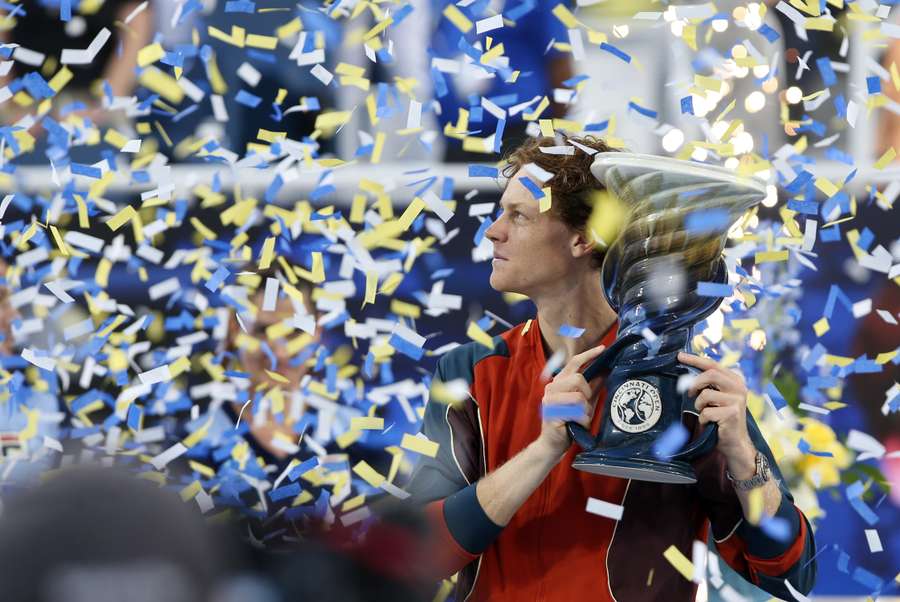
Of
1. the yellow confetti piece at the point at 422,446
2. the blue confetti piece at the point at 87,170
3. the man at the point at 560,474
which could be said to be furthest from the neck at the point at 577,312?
the blue confetti piece at the point at 87,170

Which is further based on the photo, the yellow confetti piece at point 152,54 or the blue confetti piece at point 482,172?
the yellow confetti piece at point 152,54

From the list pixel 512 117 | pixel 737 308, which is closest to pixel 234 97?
pixel 512 117

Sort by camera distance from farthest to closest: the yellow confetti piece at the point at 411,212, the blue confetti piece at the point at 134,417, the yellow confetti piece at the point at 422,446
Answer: the blue confetti piece at the point at 134,417, the yellow confetti piece at the point at 411,212, the yellow confetti piece at the point at 422,446

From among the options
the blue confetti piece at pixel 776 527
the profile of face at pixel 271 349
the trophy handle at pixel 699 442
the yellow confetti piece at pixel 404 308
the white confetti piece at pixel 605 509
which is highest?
the trophy handle at pixel 699 442

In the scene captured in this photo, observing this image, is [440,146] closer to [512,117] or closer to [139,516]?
[512,117]

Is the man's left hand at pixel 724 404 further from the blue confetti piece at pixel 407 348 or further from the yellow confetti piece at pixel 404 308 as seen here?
the yellow confetti piece at pixel 404 308

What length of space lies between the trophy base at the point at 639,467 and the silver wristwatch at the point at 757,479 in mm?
109

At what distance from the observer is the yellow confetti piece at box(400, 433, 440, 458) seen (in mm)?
1749

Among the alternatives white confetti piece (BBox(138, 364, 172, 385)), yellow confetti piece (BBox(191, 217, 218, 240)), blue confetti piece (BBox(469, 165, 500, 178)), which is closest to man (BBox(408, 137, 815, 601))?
blue confetti piece (BBox(469, 165, 500, 178))

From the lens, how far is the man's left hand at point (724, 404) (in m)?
1.47

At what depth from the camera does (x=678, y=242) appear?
1.43m

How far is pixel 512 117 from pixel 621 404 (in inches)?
83.1

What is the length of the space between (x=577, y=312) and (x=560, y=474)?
0.29 meters

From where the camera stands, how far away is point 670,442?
1.44m
